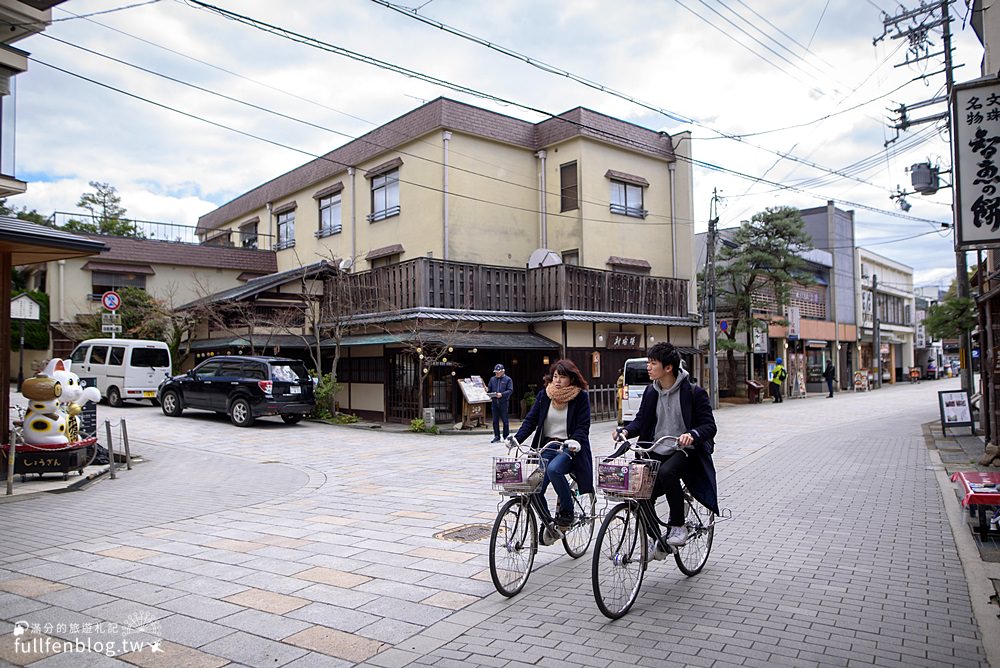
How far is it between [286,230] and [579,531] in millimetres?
27386

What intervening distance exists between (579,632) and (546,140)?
21723mm

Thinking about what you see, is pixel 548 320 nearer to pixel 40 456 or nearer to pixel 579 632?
pixel 40 456

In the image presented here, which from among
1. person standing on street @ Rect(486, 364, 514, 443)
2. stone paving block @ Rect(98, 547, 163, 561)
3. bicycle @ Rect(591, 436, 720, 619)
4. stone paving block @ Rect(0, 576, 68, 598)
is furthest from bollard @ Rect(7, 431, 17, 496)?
person standing on street @ Rect(486, 364, 514, 443)

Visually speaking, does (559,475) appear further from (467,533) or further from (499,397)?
(499,397)

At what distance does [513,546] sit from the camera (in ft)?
17.1

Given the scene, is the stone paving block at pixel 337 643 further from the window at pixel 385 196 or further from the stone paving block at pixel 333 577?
the window at pixel 385 196

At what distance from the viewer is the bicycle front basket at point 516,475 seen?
17.0 ft

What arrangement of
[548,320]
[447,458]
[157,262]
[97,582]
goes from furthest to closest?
[157,262], [548,320], [447,458], [97,582]

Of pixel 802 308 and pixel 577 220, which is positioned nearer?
pixel 577 220

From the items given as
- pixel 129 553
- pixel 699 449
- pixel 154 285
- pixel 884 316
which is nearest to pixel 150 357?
pixel 154 285

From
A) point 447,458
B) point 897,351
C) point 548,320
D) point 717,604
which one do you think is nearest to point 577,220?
point 548,320

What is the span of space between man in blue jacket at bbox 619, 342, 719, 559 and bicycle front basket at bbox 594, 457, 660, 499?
0.36 metres

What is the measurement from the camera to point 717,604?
5.03 meters

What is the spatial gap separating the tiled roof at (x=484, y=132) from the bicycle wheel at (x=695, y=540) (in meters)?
16.4
